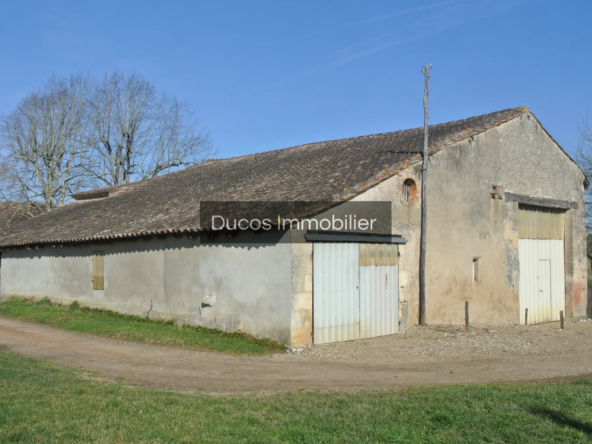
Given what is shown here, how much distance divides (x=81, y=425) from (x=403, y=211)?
996 centimetres

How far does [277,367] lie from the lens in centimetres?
975

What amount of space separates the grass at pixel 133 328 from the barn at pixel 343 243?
0.27m

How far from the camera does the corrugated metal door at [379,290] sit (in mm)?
12852

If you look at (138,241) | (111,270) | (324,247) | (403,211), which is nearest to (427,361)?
(324,247)

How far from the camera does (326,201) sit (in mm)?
12047

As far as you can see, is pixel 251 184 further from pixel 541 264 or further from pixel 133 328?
pixel 541 264

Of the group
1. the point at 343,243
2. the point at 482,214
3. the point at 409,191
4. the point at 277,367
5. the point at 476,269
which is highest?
the point at 409,191

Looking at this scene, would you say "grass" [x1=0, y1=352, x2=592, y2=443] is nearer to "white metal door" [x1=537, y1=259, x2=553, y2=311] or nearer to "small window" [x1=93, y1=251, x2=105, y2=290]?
"small window" [x1=93, y1=251, x2=105, y2=290]

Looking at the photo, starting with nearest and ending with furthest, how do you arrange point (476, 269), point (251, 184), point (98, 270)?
1. point (476, 269)
2. point (251, 184)
3. point (98, 270)

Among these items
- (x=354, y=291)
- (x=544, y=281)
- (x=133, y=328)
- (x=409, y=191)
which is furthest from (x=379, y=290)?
(x=544, y=281)

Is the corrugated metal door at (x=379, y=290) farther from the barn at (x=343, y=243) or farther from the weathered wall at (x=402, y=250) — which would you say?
the weathered wall at (x=402, y=250)

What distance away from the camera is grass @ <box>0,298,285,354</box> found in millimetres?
11688

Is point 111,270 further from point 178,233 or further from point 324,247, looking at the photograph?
point 324,247

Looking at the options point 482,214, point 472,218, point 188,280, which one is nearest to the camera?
point 188,280
